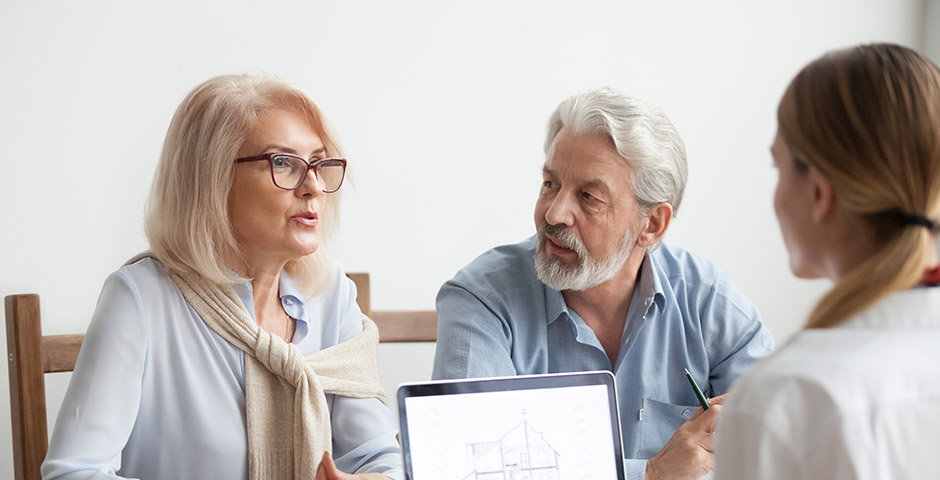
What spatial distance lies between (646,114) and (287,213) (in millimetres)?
651

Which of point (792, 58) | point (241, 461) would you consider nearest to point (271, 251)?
point (241, 461)

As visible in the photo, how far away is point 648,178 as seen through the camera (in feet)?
4.90

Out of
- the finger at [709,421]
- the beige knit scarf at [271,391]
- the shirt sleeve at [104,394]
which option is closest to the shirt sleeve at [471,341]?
the beige knit scarf at [271,391]

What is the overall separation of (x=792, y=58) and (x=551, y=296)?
4.83 ft

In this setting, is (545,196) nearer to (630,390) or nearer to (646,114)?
(646,114)

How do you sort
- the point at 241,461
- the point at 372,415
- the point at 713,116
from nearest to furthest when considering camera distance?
the point at 241,461, the point at 372,415, the point at 713,116

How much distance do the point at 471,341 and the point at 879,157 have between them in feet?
2.77

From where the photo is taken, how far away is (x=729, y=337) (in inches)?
58.7

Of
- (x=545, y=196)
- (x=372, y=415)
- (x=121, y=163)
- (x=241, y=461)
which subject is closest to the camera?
(x=241, y=461)

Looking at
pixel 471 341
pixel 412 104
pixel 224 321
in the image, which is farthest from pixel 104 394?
pixel 412 104

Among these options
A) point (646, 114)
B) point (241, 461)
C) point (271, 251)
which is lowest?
point (241, 461)

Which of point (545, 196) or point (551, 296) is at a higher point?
point (545, 196)

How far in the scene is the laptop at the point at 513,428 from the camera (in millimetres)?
1040

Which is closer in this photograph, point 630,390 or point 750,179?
point 630,390
